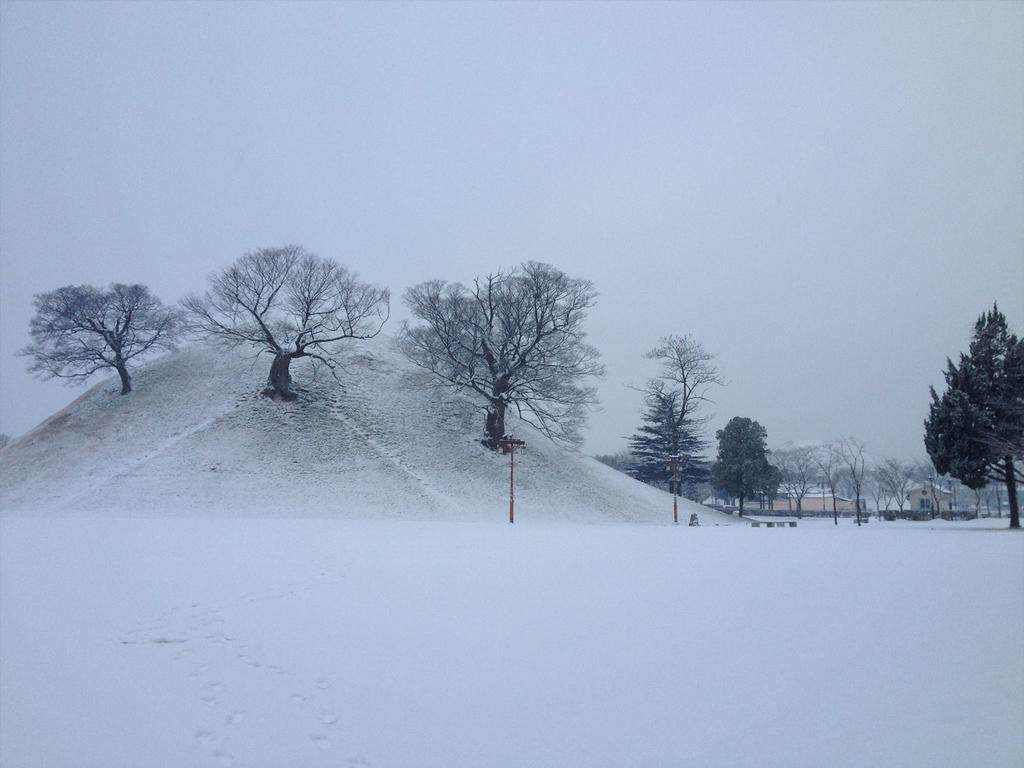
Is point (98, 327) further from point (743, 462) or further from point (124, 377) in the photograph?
point (743, 462)

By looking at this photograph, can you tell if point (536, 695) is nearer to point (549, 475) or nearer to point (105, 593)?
point (105, 593)

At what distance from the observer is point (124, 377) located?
38.2 m

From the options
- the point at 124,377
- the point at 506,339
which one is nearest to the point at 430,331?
the point at 506,339

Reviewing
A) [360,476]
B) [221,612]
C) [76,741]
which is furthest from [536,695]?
[360,476]

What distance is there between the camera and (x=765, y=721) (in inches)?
214

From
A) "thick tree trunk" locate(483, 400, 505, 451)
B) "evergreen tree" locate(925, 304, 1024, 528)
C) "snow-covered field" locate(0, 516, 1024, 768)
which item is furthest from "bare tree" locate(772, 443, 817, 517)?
"snow-covered field" locate(0, 516, 1024, 768)

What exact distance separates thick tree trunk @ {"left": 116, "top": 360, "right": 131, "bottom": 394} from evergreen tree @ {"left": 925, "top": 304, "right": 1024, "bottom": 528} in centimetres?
4598

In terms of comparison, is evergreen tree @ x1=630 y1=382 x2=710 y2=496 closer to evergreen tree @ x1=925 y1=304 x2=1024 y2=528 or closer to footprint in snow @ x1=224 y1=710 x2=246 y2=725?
evergreen tree @ x1=925 y1=304 x2=1024 y2=528

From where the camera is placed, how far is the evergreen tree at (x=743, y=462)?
139ft

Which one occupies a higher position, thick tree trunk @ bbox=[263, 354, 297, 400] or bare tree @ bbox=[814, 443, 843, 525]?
thick tree trunk @ bbox=[263, 354, 297, 400]

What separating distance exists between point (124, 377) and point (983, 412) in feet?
155

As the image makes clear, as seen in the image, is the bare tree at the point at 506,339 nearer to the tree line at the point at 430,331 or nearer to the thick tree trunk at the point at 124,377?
the tree line at the point at 430,331

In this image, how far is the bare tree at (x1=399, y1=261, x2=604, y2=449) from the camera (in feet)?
114

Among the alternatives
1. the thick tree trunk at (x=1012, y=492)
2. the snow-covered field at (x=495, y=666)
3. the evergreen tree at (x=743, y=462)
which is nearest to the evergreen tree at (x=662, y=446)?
the evergreen tree at (x=743, y=462)
